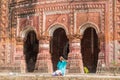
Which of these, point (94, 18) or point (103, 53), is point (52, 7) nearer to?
point (94, 18)

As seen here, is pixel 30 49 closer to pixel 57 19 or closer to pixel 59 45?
pixel 59 45

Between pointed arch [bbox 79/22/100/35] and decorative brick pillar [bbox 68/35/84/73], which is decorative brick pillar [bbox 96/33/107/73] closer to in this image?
pointed arch [bbox 79/22/100/35]

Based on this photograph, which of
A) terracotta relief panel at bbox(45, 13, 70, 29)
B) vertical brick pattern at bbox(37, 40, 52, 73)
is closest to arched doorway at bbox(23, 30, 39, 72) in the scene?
vertical brick pattern at bbox(37, 40, 52, 73)

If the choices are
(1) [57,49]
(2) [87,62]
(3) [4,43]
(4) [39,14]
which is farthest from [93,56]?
(3) [4,43]

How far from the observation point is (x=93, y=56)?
29875 mm

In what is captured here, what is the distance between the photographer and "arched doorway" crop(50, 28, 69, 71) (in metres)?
31.2

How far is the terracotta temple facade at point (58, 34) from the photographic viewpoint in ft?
86.9

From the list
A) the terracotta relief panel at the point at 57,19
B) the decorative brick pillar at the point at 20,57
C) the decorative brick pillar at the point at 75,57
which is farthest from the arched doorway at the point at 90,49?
the decorative brick pillar at the point at 20,57

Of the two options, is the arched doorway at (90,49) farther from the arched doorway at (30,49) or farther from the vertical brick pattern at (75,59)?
the arched doorway at (30,49)

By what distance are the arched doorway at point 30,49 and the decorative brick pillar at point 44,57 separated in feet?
8.36

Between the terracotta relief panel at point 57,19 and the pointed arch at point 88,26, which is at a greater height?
the terracotta relief panel at point 57,19

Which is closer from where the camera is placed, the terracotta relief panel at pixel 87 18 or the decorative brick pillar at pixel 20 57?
the terracotta relief panel at pixel 87 18

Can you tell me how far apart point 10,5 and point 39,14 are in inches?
143

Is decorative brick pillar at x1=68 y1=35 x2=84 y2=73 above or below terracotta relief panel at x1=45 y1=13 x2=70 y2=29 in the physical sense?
below
